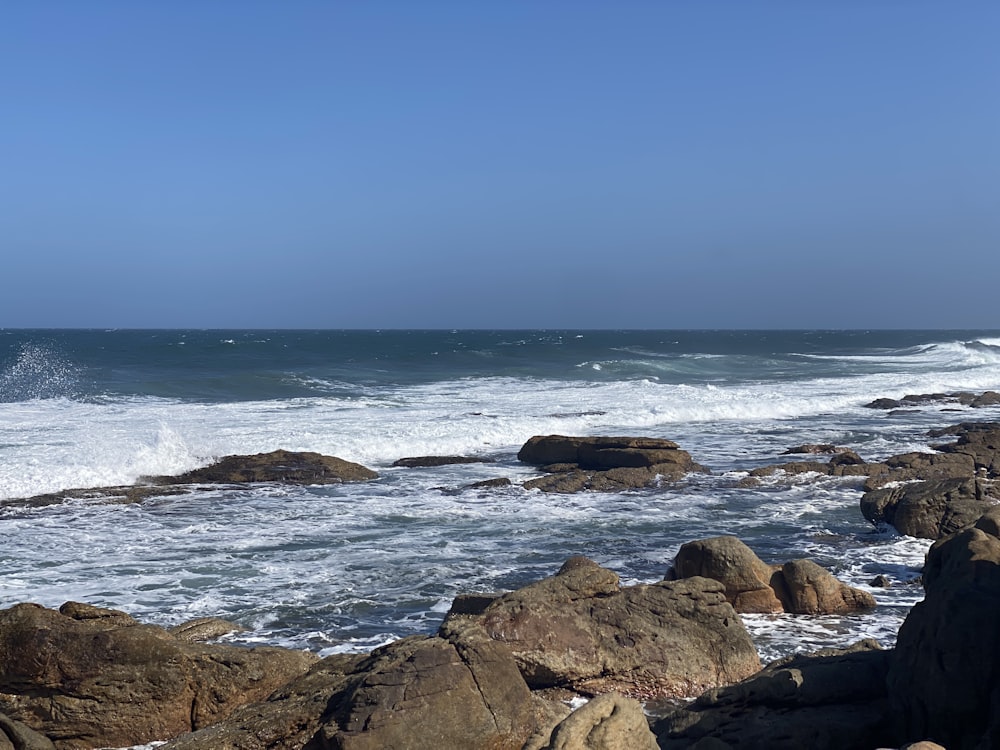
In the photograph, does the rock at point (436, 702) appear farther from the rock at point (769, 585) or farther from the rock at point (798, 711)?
the rock at point (769, 585)

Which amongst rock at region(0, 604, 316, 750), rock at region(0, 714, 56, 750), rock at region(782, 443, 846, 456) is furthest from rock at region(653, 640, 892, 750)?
rock at region(782, 443, 846, 456)

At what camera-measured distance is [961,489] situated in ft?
40.7

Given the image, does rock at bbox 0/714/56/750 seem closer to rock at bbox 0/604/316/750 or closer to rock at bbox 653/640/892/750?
rock at bbox 0/604/316/750

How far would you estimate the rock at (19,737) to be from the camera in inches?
220

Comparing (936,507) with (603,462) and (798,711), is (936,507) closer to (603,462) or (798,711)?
(603,462)

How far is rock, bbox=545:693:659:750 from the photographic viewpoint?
15.2 feet

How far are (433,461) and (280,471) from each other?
344 centimetres

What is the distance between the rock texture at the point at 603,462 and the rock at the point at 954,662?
36.4 feet

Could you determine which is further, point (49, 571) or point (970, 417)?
point (970, 417)

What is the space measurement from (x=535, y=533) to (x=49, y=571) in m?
6.37

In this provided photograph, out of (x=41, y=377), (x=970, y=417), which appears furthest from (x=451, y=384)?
(x=970, y=417)

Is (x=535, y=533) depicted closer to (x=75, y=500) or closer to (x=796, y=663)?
(x=796, y=663)

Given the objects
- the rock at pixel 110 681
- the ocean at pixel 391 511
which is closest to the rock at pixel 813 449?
the ocean at pixel 391 511

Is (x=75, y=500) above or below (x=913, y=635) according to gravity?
below
